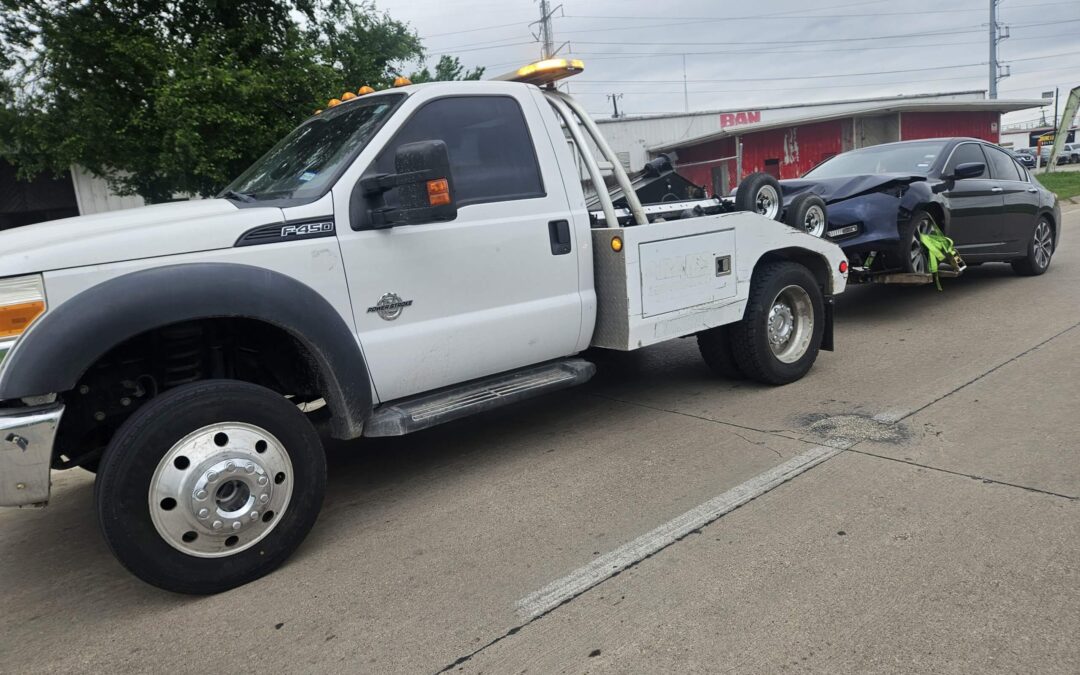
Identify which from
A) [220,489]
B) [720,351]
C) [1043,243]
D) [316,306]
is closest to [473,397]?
[316,306]

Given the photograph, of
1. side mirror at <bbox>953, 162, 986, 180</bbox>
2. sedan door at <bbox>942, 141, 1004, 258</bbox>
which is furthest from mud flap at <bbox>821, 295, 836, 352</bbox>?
side mirror at <bbox>953, 162, 986, 180</bbox>

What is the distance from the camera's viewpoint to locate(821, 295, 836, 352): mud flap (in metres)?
5.89

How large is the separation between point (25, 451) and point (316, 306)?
3.95 ft

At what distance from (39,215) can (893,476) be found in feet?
65.5

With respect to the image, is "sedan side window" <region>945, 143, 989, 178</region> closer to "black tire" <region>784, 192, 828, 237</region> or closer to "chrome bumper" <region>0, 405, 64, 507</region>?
"black tire" <region>784, 192, 828, 237</region>

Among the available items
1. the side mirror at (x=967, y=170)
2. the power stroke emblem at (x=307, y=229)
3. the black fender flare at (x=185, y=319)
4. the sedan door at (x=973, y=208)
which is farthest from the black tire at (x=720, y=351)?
the side mirror at (x=967, y=170)

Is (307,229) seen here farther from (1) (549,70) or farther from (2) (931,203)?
(2) (931,203)

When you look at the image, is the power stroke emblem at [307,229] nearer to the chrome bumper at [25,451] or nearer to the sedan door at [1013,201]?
the chrome bumper at [25,451]

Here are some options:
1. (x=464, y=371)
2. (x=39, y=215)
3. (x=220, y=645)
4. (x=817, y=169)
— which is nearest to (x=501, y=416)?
(x=464, y=371)

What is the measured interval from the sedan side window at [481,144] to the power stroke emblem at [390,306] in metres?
0.62

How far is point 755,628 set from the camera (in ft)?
8.80

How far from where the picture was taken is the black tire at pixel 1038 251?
30.5ft

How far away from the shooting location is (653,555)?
10.7ft

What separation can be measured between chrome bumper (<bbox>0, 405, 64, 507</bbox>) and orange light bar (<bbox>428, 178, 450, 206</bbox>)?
171 centimetres
